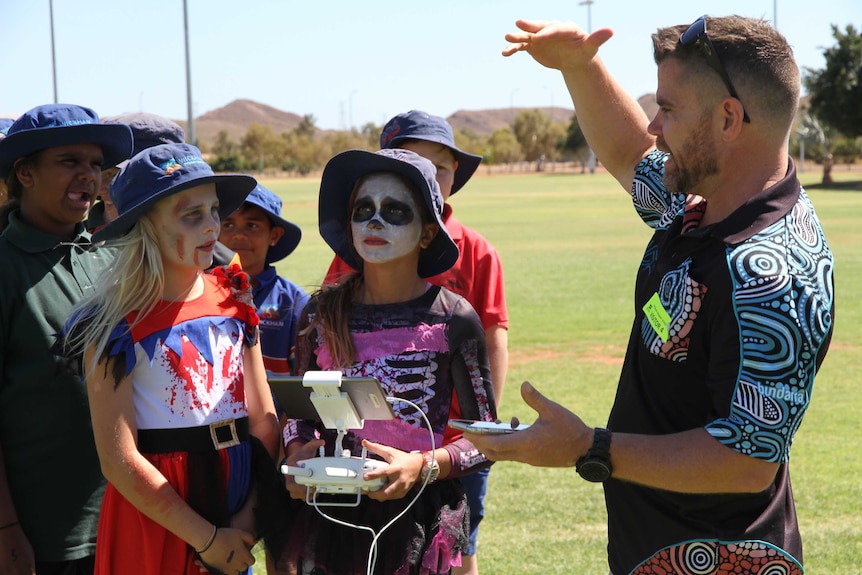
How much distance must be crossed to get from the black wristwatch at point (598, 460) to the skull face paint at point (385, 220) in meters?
1.26

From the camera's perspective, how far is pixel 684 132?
2592mm

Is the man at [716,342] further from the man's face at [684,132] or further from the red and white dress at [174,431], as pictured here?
the red and white dress at [174,431]

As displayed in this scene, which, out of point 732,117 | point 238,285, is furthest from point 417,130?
point 732,117

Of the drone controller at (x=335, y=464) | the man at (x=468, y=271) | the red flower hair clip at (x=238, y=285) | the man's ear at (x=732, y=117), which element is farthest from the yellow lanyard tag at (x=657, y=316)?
the man at (x=468, y=271)

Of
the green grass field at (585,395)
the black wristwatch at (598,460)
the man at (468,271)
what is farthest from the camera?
the green grass field at (585,395)

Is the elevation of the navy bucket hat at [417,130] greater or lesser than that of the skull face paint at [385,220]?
greater

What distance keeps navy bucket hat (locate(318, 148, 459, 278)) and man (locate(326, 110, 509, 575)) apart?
43 cm

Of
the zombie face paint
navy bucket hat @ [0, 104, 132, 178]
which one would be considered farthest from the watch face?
navy bucket hat @ [0, 104, 132, 178]

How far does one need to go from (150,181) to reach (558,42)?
58.6 inches

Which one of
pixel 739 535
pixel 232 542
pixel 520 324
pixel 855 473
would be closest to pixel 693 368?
pixel 739 535

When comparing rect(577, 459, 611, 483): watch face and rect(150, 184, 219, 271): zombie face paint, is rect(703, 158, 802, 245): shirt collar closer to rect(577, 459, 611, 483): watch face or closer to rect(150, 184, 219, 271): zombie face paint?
rect(577, 459, 611, 483): watch face

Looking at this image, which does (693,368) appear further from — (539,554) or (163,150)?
(539,554)

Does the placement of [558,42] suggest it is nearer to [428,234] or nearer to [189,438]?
[428,234]

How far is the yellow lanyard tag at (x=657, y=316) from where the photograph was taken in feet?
8.36
